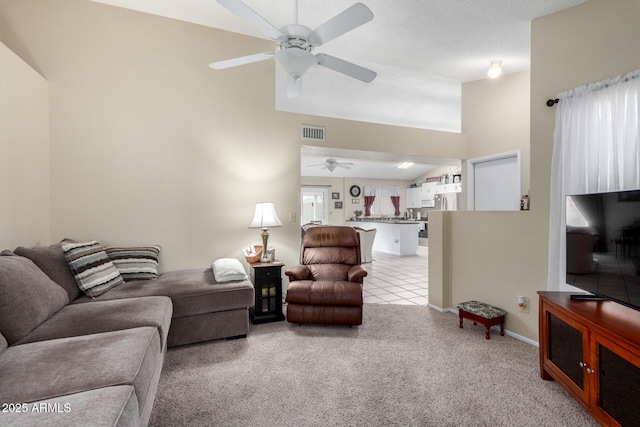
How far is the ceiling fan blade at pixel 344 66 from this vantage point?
86.6 inches

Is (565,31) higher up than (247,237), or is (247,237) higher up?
(565,31)

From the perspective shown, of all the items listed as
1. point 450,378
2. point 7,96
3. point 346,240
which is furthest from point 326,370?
point 7,96

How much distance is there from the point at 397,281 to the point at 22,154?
4.96 meters

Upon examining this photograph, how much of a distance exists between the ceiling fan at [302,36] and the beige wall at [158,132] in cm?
118

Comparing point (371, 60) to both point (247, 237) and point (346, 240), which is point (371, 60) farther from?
point (247, 237)

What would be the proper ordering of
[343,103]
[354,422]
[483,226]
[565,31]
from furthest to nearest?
[343,103]
[483,226]
[565,31]
[354,422]

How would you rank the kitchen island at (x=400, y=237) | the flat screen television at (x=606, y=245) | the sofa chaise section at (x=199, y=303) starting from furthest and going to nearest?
the kitchen island at (x=400, y=237), the sofa chaise section at (x=199, y=303), the flat screen television at (x=606, y=245)

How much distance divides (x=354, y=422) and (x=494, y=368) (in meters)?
1.29

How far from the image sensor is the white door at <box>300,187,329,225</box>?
9.54 metres

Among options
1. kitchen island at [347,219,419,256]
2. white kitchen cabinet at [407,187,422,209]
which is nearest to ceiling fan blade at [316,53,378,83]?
kitchen island at [347,219,419,256]

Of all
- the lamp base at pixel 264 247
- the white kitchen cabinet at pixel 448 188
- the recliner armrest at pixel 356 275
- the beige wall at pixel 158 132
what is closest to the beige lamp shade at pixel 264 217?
the lamp base at pixel 264 247

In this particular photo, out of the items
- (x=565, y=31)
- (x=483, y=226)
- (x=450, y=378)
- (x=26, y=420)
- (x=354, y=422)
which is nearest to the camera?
(x=26, y=420)

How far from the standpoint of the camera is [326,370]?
222 cm

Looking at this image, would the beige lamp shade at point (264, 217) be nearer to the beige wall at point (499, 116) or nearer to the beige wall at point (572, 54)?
the beige wall at point (572, 54)
